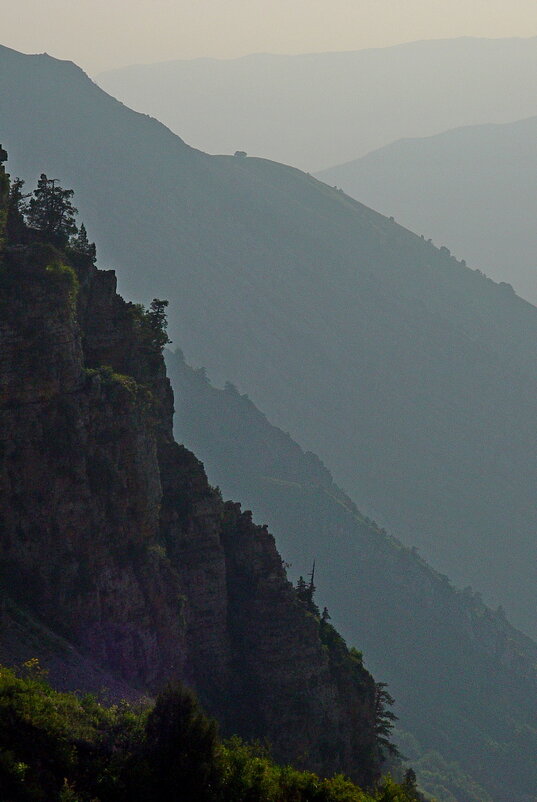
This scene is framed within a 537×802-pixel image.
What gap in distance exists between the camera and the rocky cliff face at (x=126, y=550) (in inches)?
1879

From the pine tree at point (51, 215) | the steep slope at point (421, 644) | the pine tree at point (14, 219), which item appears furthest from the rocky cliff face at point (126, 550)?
the steep slope at point (421, 644)

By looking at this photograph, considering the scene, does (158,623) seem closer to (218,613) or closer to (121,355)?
(218,613)

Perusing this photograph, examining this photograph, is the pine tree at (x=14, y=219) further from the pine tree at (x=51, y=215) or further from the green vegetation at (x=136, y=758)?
the green vegetation at (x=136, y=758)

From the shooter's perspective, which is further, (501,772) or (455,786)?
(501,772)

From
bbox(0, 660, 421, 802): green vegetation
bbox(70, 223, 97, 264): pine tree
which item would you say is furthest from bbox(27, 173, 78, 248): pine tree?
bbox(0, 660, 421, 802): green vegetation

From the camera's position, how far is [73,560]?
48.9 meters

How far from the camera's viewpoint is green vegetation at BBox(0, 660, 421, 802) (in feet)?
95.2

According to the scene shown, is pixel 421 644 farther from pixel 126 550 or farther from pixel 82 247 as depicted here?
pixel 126 550

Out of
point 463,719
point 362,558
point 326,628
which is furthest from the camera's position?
point 362,558

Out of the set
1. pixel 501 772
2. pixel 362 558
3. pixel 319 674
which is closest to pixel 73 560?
pixel 319 674

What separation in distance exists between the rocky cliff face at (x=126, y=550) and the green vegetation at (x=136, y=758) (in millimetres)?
11995

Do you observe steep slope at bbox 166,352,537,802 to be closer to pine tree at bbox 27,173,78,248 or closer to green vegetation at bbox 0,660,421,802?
pine tree at bbox 27,173,78,248

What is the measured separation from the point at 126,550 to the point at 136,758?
21948mm

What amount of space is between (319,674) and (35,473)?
74.9 ft
